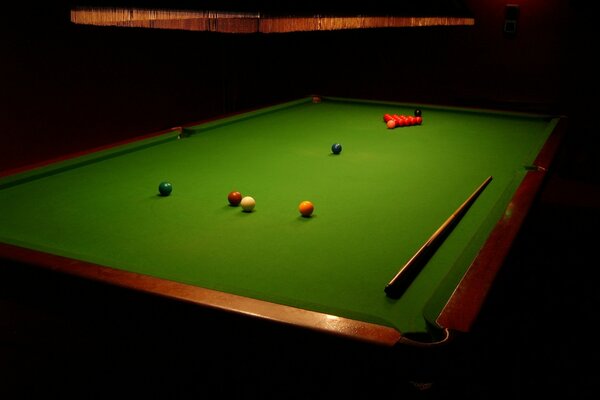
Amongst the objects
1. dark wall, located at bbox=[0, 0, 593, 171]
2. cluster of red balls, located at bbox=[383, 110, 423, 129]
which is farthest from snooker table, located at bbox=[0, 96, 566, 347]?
dark wall, located at bbox=[0, 0, 593, 171]

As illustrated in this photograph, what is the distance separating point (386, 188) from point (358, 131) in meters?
1.18

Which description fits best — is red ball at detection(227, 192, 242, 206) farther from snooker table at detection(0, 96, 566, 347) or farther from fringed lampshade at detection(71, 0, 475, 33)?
fringed lampshade at detection(71, 0, 475, 33)

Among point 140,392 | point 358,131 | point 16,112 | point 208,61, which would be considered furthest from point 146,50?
point 140,392

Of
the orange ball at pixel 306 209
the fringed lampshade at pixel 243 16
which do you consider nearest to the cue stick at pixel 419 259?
the orange ball at pixel 306 209

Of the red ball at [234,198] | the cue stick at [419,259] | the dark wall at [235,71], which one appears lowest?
the cue stick at [419,259]

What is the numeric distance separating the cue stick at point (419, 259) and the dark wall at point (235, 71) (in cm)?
343

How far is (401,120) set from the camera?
3469 millimetres

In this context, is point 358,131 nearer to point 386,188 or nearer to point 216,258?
point 386,188

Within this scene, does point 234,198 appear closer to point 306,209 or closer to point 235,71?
point 306,209

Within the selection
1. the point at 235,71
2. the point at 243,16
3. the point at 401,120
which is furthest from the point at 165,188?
the point at 235,71

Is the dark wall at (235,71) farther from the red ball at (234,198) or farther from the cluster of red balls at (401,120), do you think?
the red ball at (234,198)

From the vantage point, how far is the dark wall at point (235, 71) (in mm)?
4078

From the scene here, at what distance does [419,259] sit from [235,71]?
5.30m

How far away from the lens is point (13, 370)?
7.13 ft
